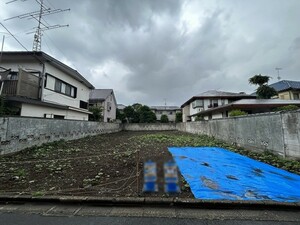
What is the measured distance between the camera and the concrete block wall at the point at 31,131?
516 cm

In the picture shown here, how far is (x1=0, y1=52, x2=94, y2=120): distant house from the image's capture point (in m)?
7.58

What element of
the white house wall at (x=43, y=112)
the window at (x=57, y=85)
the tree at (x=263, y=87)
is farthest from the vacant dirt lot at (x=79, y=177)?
the tree at (x=263, y=87)

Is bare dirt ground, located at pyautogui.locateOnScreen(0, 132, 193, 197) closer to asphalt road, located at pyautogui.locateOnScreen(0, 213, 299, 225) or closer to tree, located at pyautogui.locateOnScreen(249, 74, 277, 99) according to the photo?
asphalt road, located at pyautogui.locateOnScreen(0, 213, 299, 225)

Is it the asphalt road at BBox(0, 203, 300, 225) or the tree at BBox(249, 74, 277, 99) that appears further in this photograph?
the tree at BBox(249, 74, 277, 99)

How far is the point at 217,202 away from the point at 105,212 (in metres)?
1.64

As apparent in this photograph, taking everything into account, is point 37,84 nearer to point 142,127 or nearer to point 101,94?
point 101,94

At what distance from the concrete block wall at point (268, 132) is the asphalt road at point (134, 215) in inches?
123

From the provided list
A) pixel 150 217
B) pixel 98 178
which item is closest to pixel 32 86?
pixel 98 178

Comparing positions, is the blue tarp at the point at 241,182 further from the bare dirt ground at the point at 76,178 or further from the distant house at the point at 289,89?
the distant house at the point at 289,89

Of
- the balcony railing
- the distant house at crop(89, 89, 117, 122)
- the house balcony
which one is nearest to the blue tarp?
the house balcony

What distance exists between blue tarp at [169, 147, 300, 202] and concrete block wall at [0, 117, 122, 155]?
586cm

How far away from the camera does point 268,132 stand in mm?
5336

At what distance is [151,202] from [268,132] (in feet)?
16.9

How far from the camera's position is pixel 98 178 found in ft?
10.9
